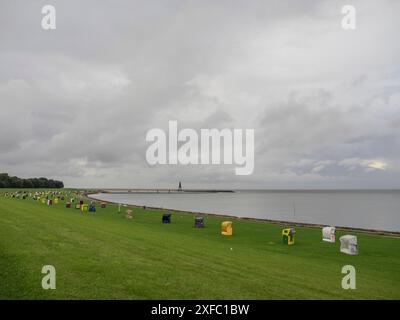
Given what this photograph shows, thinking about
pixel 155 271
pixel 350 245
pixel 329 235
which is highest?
pixel 155 271

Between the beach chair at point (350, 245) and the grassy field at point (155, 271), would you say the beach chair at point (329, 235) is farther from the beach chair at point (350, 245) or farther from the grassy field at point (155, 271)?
the grassy field at point (155, 271)

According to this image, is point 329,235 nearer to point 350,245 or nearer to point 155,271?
point 350,245

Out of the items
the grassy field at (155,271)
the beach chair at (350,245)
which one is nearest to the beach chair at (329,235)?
the beach chair at (350,245)

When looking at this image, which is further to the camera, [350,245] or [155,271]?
[350,245]

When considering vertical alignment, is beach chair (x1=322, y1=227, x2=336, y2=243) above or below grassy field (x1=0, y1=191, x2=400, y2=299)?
below

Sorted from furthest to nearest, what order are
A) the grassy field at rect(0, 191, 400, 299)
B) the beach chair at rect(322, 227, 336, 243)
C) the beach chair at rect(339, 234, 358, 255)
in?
1. the beach chair at rect(322, 227, 336, 243)
2. the beach chair at rect(339, 234, 358, 255)
3. the grassy field at rect(0, 191, 400, 299)

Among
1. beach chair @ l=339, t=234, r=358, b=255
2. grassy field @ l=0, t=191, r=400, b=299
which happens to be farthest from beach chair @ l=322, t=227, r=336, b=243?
grassy field @ l=0, t=191, r=400, b=299

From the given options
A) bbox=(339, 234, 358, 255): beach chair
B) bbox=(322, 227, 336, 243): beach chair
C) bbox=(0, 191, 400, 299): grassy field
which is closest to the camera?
bbox=(0, 191, 400, 299): grassy field

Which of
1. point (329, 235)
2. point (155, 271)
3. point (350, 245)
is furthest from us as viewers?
point (329, 235)

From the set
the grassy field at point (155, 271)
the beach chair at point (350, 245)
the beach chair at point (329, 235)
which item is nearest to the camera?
the grassy field at point (155, 271)

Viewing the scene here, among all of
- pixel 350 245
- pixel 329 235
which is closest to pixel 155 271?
pixel 350 245

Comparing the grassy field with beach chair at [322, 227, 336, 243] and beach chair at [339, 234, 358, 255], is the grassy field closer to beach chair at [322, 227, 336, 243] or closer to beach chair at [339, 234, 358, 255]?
beach chair at [339, 234, 358, 255]
